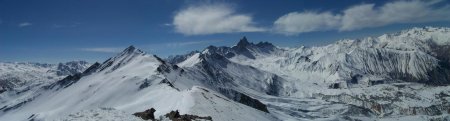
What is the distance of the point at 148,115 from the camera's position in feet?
229

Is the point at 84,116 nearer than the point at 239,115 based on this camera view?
Yes

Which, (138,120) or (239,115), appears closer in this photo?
(138,120)

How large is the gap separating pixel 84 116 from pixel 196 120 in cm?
2495

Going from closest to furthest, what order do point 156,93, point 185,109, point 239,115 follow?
1. point 185,109
2. point 239,115
3. point 156,93

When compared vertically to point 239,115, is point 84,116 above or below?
above

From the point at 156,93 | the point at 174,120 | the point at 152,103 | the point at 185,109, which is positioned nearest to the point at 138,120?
the point at 174,120

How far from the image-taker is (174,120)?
228ft

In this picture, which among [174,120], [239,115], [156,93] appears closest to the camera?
[174,120]

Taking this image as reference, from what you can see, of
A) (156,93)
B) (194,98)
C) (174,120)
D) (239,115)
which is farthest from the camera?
(156,93)

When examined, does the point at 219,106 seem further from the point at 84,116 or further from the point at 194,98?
the point at 84,116

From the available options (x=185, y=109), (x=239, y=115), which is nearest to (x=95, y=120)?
(x=185, y=109)

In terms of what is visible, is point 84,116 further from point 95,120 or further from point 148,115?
point 148,115

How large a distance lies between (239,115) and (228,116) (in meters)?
8.31

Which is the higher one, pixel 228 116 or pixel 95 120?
pixel 95 120
